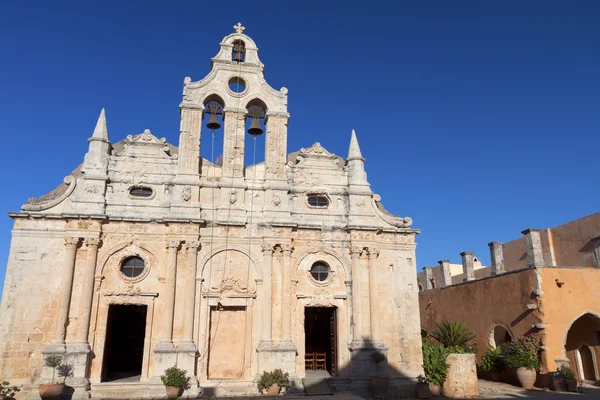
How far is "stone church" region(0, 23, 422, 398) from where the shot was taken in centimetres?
1505

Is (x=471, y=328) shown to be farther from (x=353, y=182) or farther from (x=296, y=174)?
(x=296, y=174)

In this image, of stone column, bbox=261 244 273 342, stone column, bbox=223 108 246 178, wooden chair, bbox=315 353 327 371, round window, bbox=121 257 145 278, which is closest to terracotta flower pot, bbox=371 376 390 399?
wooden chair, bbox=315 353 327 371

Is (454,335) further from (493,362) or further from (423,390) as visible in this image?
(493,362)

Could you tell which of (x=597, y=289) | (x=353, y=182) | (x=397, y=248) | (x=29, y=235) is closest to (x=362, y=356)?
(x=397, y=248)

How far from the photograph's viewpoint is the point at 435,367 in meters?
16.5

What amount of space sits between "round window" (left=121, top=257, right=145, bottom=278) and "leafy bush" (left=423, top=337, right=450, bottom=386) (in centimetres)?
1063

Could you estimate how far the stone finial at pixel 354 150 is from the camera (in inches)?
735

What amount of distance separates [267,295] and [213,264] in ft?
7.26

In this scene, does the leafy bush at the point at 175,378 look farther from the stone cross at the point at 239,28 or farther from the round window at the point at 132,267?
the stone cross at the point at 239,28

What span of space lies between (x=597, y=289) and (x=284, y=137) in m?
13.8

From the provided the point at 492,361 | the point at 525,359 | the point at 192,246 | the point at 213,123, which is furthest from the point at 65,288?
the point at 492,361

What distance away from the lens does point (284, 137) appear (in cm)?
1834

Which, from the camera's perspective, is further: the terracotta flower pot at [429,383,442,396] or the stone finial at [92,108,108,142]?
the stone finial at [92,108,108,142]

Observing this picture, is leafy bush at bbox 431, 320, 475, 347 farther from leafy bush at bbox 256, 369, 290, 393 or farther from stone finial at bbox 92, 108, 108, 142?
stone finial at bbox 92, 108, 108, 142
